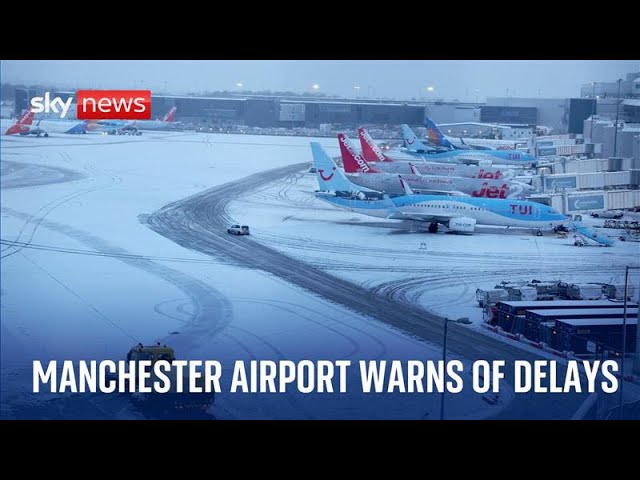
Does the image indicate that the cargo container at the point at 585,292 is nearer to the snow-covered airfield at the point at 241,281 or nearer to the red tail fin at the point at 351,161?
the snow-covered airfield at the point at 241,281

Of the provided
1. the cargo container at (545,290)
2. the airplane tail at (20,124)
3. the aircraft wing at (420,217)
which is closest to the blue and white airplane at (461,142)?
the airplane tail at (20,124)

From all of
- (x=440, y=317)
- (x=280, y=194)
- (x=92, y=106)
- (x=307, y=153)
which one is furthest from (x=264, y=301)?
(x=307, y=153)

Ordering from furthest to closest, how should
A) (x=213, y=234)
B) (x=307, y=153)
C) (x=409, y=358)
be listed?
(x=307, y=153) → (x=213, y=234) → (x=409, y=358)

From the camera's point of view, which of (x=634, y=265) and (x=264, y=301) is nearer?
(x=264, y=301)

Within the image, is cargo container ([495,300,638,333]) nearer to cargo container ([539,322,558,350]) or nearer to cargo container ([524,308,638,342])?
cargo container ([524,308,638,342])

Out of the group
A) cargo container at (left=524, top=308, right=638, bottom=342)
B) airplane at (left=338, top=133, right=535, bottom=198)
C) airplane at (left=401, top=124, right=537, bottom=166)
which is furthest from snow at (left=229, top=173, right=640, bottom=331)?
airplane at (left=401, top=124, right=537, bottom=166)

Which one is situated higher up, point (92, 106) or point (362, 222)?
point (92, 106)

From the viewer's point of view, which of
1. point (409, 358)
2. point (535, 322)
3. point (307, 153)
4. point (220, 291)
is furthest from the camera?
point (307, 153)

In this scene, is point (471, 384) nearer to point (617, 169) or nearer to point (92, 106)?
point (92, 106)
